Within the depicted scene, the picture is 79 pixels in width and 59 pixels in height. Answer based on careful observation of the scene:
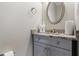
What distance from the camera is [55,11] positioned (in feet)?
Result: 8.80

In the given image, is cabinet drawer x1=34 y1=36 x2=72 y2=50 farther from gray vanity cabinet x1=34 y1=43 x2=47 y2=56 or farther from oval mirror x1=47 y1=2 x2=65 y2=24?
oval mirror x1=47 y1=2 x2=65 y2=24

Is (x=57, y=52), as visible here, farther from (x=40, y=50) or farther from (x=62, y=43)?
(x=40, y=50)

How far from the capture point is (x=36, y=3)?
9.49 ft

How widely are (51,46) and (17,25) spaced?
0.84 m

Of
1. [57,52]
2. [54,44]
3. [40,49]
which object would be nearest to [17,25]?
[40,49]

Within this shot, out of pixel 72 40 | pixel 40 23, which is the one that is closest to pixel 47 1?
pixel 40 23

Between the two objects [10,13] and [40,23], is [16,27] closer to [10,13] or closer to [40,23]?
[10,13]

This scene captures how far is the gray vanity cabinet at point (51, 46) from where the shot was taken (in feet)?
6.12

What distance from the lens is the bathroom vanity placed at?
5.89 feet

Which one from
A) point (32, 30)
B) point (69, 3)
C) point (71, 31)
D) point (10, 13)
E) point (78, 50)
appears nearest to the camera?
point (78, 50)

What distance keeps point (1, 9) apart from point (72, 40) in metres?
1.42

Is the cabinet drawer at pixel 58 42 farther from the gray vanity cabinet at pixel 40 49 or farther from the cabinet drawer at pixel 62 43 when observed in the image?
the gray vanity cabinet at pixel 40 49

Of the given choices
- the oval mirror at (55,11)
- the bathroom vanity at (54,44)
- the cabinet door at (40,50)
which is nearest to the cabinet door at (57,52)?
the bathroom vanity at (54,44)

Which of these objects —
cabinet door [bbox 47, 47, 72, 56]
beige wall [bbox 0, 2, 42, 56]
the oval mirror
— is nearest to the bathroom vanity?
cabinet door [bbox 47, 47, 72, 56]
